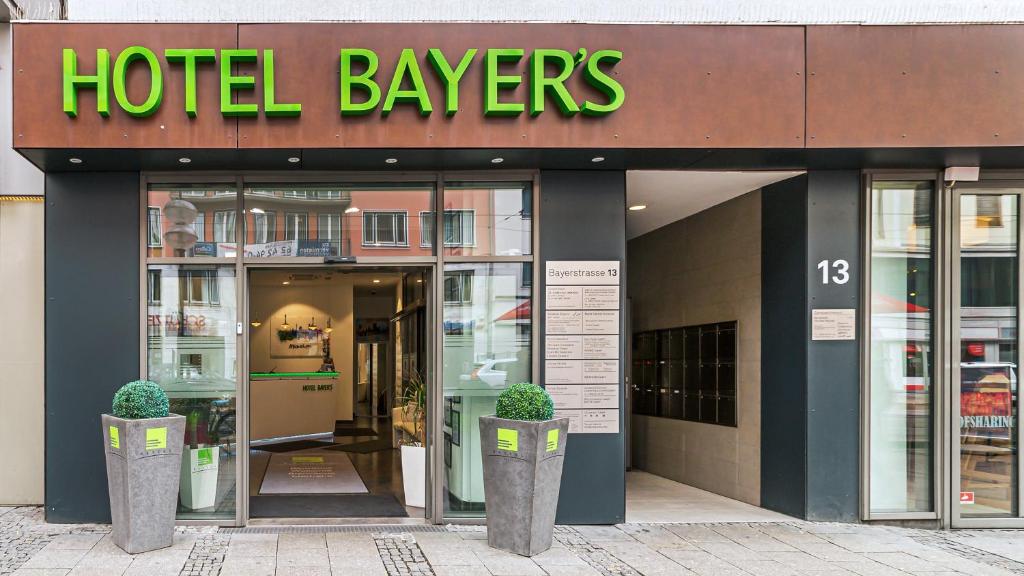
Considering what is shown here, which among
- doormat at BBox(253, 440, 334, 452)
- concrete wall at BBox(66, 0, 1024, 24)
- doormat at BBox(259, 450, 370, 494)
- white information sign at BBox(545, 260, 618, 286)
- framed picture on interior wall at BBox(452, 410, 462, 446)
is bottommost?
doormat at BBox(253, 440, 334, 452)

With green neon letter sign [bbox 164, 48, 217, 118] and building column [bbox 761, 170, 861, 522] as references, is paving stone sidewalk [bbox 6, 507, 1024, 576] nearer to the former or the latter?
building column [bbox 761, 170, 861, 522]

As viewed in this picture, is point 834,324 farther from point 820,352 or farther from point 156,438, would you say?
point 156,438

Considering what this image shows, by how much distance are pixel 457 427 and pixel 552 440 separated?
119 centimetres

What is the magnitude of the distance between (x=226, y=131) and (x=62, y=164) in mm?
1471

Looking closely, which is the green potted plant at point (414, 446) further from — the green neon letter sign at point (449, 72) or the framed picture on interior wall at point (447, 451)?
the green neon letter sign at point (449, 72)

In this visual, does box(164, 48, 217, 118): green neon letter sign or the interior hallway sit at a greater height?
box(164, 48, 217, 118): green neon letter sign

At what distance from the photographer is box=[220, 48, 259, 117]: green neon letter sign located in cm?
531

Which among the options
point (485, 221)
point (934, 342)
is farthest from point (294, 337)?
point (934, 342)

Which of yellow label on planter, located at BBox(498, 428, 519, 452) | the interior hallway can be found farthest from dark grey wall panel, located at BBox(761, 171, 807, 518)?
yellow label on planter, located at BBox(498, 428, 519, 452)

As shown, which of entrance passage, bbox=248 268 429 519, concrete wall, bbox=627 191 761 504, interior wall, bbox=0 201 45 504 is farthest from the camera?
concrete wall, bbox=627 191 761 504

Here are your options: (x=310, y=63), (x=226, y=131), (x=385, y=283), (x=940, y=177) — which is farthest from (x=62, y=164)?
(x=385, y=283)

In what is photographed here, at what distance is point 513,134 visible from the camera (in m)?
5.49

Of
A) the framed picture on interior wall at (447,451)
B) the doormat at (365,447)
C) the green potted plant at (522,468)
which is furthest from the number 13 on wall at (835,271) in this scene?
the doormat at (365,447)

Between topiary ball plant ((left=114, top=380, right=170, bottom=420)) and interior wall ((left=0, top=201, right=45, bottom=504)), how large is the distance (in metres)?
1.99
